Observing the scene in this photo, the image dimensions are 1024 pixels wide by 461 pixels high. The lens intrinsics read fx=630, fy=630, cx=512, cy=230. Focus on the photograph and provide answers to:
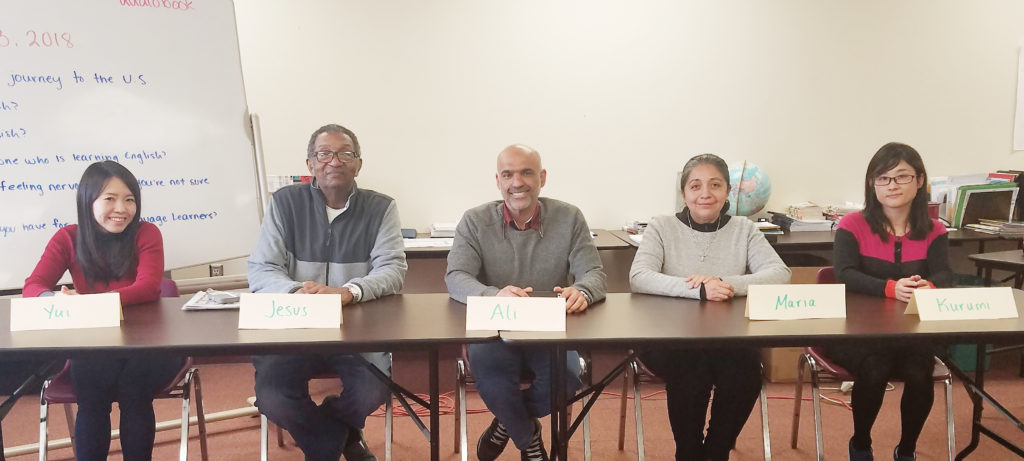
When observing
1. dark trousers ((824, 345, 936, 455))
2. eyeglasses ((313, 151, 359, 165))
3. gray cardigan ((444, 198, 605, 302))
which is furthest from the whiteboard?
dark trousers ((824, 345, 936, 455))

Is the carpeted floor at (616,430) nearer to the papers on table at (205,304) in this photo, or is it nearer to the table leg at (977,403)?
the table leg at (977,403)

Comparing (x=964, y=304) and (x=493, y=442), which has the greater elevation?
(x=964, y=304)

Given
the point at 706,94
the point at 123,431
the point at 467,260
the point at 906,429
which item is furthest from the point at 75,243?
the point at 706,94

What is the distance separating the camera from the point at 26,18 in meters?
2.18

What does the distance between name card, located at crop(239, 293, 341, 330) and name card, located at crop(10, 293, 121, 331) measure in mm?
346

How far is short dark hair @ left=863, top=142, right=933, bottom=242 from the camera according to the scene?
6.74ft

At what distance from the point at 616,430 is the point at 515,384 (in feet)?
3.03

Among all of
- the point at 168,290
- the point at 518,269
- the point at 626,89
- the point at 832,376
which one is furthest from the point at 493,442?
the point at 626,89

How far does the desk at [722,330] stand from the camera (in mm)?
1443

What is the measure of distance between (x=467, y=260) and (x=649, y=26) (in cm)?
208

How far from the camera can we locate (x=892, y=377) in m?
1.94

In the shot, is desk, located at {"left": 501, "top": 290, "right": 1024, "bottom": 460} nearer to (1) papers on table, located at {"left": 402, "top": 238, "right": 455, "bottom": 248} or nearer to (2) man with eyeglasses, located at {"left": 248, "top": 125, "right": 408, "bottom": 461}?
(2) man with eyeglasses, located at {"left": 248, "top": 125, "right": 408, "bottom": 461}

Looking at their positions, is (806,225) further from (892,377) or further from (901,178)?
(892,377)

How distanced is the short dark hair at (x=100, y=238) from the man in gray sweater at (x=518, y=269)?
102 cm
